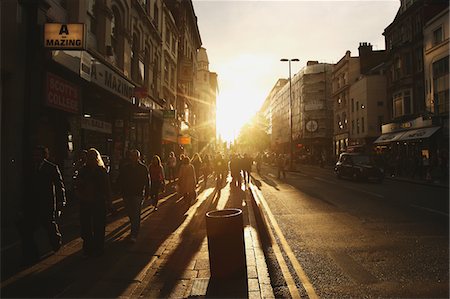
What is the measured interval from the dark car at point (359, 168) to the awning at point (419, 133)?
809cm

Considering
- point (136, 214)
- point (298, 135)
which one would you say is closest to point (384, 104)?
point (298, 135)

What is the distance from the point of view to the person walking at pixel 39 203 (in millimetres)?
5379

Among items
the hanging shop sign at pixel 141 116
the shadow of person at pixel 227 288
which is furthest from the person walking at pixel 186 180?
the shadow of person at pixel 227 288

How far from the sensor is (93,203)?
19.5 feet

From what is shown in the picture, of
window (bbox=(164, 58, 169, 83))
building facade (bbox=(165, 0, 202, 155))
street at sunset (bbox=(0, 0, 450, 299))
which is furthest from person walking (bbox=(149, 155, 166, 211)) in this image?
building facade (bbox=(165, 0, 202, 155))

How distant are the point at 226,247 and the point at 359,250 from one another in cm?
282

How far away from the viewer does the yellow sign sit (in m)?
8.03

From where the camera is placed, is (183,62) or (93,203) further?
(183,62)

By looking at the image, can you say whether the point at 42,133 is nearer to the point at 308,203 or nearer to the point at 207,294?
the point at 207,294

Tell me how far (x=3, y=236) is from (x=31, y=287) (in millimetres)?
3102

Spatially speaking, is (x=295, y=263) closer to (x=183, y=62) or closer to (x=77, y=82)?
(x=77, y=82)

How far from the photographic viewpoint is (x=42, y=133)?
9.82 m

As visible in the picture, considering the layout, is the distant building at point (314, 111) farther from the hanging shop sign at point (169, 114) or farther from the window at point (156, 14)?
the hanging shop sign at point (169, 114)

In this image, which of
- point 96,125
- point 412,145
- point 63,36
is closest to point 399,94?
point 412,145
